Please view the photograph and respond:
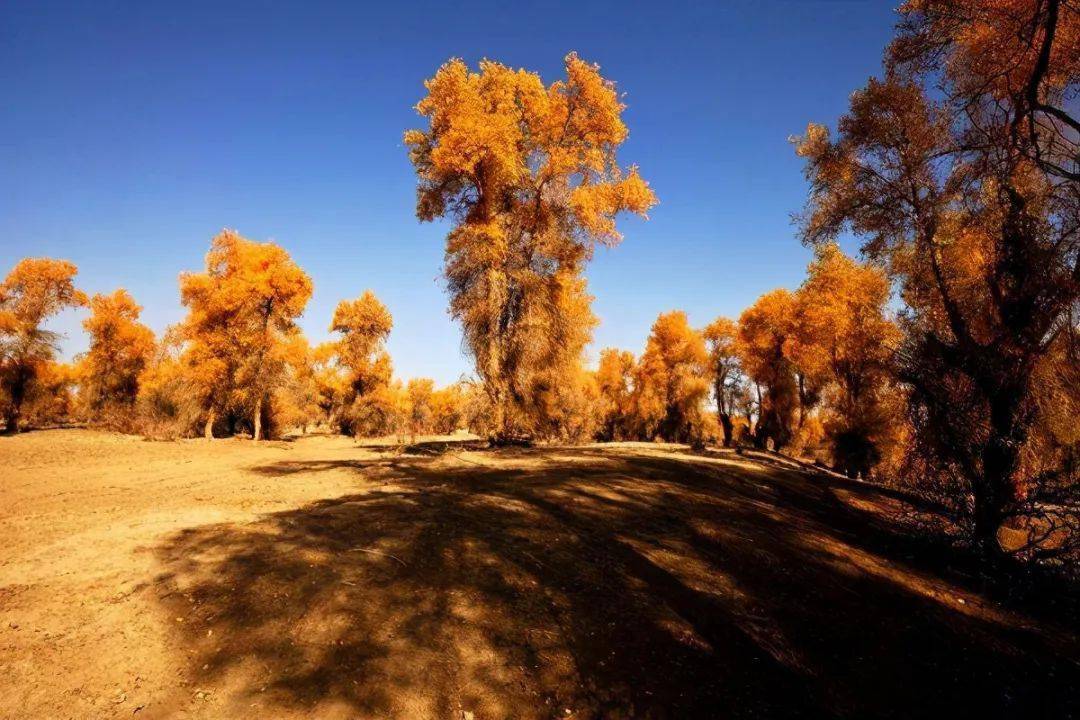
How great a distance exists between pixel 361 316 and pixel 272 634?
117ft

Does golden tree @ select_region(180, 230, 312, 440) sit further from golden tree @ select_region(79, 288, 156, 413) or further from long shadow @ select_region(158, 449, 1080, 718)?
long shadow @ select_region(158, 449, 1080, 718)

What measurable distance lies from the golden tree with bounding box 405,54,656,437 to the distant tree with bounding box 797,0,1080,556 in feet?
28.0

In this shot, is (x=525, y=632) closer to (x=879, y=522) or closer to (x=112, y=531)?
(x=112, y=531)

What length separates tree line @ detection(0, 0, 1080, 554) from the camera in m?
7.09

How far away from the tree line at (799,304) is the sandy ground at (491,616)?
2597 mm

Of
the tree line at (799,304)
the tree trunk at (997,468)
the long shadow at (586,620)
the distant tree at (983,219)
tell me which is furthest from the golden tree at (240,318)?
→ the tree trunk at (997,468)

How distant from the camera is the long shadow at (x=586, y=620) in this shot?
3402mm

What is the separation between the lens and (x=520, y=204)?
17.5m

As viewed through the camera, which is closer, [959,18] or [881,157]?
[959,18]

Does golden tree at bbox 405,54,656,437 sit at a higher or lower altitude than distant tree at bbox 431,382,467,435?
higher

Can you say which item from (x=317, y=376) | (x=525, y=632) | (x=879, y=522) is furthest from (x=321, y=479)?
(x=317, y=376)

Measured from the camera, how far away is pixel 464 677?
3.44m

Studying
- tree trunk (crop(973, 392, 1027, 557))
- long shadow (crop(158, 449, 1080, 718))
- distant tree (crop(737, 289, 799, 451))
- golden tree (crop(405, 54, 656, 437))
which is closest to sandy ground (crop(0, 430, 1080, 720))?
long shadow (crop(158, 449, 1080, 718))

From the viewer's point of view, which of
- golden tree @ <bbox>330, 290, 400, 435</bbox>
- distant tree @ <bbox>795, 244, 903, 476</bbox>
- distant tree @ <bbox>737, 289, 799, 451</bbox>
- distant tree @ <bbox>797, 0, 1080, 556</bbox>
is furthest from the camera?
golden tree @ <bbox>330, 290, 400, 435</bbox>
